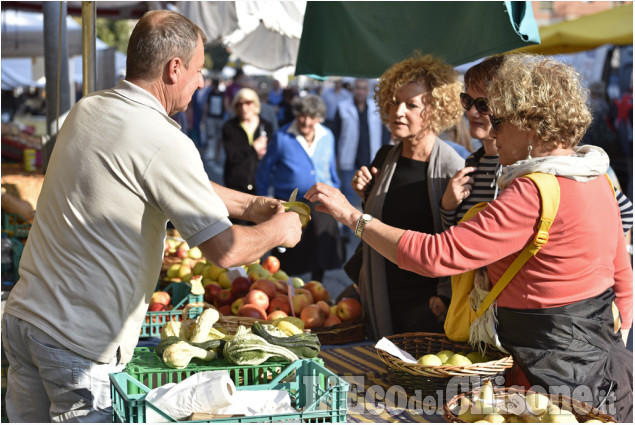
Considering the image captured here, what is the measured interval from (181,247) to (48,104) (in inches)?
61.9

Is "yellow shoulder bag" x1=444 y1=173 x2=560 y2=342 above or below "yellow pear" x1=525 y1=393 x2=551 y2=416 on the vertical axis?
above

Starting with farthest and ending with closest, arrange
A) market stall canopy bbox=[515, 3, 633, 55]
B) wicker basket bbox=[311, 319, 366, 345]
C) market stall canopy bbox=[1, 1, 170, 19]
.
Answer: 1. market stall canopy bbox=[515, 3, 633, 55]
2. market stall canopy bbox=[1, 1, 170, 19]
3. wicker basket bbox=[311, 319, 366, 345]

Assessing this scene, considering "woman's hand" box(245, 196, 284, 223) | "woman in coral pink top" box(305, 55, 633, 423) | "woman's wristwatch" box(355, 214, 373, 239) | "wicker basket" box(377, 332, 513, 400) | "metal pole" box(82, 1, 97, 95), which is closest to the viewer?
"woman in coral pink top" box(305, 55, 633, 423)

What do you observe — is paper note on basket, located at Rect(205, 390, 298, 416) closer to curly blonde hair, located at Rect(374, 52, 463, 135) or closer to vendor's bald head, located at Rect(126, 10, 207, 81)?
vendor's bald head, located at Rect(126, 10, 207, 81)

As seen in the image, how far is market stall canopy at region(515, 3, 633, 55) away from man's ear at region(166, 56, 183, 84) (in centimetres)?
784

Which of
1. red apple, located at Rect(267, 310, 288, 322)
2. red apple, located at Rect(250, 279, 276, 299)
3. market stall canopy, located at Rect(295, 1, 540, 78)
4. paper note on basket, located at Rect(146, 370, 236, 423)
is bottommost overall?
red apple, located at Rect(267, 310, 288, 322)

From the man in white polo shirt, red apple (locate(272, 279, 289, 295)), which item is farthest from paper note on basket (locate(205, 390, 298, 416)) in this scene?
red apple (locate(272, 279, 289, 295))

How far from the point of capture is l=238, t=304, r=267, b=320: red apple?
11.8 feet

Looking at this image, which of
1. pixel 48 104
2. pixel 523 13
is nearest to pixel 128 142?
pixel 523 13

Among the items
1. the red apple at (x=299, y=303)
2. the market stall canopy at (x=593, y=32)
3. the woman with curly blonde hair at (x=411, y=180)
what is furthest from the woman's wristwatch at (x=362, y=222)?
the market stall canopy at (x=593, y=32)

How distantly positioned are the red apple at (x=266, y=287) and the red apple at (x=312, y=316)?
0.82ft

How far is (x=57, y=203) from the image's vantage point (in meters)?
2.13

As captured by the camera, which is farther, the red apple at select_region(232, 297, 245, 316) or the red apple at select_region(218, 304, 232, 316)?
the red apple at select_region(218, 304, 232, 316)

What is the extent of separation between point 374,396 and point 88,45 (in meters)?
2.93
